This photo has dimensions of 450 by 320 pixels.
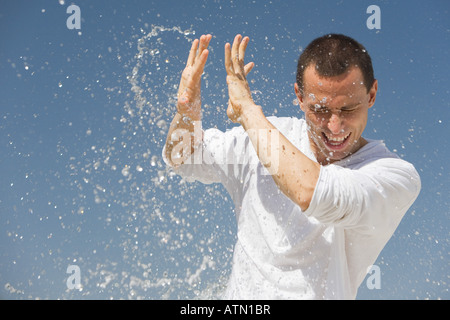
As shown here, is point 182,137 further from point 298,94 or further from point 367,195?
point 367,195

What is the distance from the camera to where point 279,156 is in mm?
2545

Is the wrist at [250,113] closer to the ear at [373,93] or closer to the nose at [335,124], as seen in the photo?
the nose at [335,124]

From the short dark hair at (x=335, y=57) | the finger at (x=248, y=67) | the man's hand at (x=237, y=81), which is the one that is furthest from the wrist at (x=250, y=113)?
the short dark hair at (x=335, y=57)

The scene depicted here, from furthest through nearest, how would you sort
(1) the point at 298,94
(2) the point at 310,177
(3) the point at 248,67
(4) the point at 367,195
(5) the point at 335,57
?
(1) the point at 298,94 → (3) the point at 248,67 → (5) the point at 335,57 → (4) the point at 367,195 → (2) the point at 310,177

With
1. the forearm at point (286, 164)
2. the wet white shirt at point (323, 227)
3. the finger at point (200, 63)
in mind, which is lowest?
the wet white shirt at point (323, 227)

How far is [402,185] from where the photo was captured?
9.23 feet

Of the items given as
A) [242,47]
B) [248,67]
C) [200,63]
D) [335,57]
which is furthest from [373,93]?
[200,63]

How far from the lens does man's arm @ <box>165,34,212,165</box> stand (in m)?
3.16

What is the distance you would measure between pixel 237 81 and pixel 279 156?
56cm

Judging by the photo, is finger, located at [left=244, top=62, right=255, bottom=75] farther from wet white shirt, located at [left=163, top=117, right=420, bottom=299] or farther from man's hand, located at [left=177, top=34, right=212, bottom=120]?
wet white shirt, located at [left=163, top=117, right=420, bottom=299]

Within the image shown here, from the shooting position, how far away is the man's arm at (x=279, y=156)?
250 cm

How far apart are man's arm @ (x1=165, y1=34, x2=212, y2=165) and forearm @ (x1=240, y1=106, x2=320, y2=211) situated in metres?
0.71

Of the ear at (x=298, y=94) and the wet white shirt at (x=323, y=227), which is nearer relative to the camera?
the wet white shirt at (x=323, y=227)

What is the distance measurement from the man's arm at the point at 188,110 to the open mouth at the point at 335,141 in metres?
0.87
